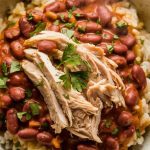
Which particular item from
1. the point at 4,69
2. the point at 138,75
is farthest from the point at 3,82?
the point at 138,75

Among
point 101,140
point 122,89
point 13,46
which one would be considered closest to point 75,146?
point 101,140

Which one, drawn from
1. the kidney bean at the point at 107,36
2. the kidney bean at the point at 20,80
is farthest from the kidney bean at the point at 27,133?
the kidney bean at the point at 107,36

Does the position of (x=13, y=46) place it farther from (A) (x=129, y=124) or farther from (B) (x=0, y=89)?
(A) (x=129, y=124)

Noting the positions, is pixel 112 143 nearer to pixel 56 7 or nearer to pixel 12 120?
pixel 12 120

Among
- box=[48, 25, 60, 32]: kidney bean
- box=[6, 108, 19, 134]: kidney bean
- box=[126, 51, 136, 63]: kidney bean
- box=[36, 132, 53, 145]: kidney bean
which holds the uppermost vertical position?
box=[48, 25, 60, 32]: kidney bean

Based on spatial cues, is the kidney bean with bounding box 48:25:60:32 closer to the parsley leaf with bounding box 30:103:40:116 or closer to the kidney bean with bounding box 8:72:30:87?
the kidney bean with bounding box 8:72:30:87

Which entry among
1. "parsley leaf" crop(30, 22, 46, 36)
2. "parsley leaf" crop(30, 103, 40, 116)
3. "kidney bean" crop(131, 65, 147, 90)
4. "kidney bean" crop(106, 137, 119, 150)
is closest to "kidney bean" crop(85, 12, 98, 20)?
"parsley leaf" crop(30, 22, 46, 36)
